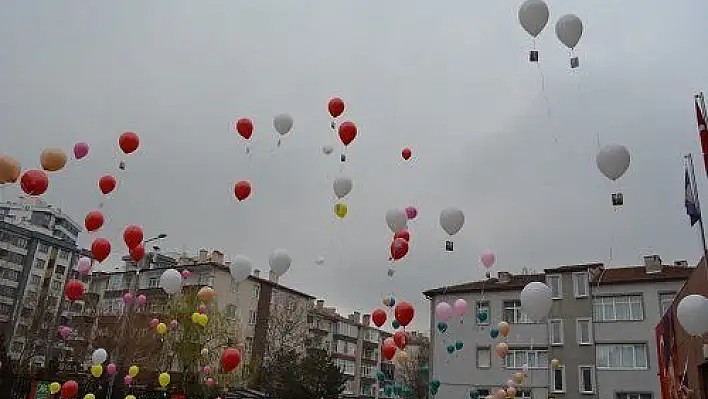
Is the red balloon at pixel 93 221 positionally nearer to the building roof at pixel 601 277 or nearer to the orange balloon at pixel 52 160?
the orange balloon at pixel 52 160

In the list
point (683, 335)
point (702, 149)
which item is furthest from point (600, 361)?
point (702, 149)

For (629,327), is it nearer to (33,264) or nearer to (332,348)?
(332,348)

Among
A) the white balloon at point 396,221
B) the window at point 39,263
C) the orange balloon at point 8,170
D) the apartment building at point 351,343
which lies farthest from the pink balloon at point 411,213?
the window at point 39,263

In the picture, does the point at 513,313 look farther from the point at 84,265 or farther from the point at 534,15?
the point at 534,15

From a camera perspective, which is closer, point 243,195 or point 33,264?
point 243,195

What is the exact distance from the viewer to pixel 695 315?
7359 millimetres

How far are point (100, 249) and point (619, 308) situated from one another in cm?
2487

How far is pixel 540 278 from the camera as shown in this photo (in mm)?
31781

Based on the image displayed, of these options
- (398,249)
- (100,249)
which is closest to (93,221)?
(100,249)

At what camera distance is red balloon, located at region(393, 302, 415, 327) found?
460 inches

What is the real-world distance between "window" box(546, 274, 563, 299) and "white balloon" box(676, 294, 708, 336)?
23.0m

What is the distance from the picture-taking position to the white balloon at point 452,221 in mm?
11375

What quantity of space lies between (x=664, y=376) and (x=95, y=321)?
29.7m

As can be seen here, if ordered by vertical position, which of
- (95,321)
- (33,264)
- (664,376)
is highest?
(33,264)
